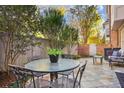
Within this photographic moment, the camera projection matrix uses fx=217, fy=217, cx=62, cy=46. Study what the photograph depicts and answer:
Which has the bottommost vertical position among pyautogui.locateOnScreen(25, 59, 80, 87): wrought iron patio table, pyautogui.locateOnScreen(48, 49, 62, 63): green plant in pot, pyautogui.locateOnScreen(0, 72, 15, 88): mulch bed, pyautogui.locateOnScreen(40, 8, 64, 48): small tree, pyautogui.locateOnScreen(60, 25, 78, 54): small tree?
pyautogui.locateOnScreen(0, 72, 15, 88): mulch bed

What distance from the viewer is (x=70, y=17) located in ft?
9.26

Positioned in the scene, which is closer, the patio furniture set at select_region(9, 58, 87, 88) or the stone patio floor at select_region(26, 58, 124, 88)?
the patio furniture set at select_region(9, 58, 87, 88)

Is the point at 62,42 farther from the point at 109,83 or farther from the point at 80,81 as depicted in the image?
the point at 109,83

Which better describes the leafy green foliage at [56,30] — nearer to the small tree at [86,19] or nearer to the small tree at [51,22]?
the small tree at [51,22]

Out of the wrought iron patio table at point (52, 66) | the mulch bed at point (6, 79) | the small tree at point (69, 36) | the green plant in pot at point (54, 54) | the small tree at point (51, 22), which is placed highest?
the small tree at point (51, 22)

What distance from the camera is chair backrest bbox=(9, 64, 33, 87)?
8.39ft

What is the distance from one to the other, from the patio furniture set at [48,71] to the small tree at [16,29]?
0.22 meters

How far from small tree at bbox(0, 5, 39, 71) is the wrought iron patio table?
0.87ft

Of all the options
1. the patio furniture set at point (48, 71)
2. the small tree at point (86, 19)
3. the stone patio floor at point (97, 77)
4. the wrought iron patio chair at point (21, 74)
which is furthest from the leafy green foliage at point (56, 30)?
the wrought iron patio chair at point (21, 74)

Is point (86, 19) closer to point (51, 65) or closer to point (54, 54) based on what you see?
point (54, 54)

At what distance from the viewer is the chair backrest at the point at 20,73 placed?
2.56m

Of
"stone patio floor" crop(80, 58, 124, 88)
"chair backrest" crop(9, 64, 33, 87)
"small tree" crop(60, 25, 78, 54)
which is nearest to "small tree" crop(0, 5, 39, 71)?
"chair backrest" crop(9, 64, 33, 87)

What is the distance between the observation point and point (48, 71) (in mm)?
2490

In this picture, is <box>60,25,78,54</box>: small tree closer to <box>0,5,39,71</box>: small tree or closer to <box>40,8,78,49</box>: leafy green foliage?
<box>40,8,78,49</box>: leafy green foliage
